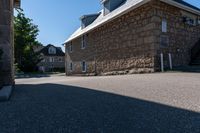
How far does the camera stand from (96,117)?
14.1 feet

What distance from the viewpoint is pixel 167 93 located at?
6492 millimetres

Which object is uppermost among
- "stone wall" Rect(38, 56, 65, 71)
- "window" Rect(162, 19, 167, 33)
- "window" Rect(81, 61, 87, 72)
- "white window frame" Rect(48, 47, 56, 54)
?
"white window frame" Rect(48, 47, 56, 54)

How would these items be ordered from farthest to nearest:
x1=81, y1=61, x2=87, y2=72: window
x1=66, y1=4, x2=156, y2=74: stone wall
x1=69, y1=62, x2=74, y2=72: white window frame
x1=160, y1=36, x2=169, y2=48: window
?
1. x1=69, y1=62, x2=74, y2=72: white window frame
2. x1=81, y1=61, x2=87, y2=72: window
3. x1=66, y1=4, x2=156, y2=74: stone wall
4. x1=160, y1=36, x2=169, y2=48: window

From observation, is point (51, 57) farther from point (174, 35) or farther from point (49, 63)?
point (174, 35)

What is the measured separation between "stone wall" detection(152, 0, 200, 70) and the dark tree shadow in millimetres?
9688

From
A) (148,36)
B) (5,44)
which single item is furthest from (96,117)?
(148,36)

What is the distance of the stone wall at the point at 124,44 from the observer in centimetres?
1499

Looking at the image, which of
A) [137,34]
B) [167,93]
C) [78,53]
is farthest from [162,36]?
[78,53]

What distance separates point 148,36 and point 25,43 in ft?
125

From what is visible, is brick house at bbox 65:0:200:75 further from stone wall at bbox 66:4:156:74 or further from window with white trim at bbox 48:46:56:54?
window with white trim at bbox 48:46:56:54

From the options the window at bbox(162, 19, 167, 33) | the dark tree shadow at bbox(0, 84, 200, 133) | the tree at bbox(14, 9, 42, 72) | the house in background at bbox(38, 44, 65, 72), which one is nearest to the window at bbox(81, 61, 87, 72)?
the window at bbox(162, 19, 167, 33)

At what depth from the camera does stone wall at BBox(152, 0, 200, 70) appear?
48.4ft

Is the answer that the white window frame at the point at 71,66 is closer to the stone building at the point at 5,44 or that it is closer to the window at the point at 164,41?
the window at the point at 164,41

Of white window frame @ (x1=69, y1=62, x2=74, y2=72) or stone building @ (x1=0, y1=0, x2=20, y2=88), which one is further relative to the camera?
white window frame @ (x1=69, y1=62, x2=74, y2=72)
